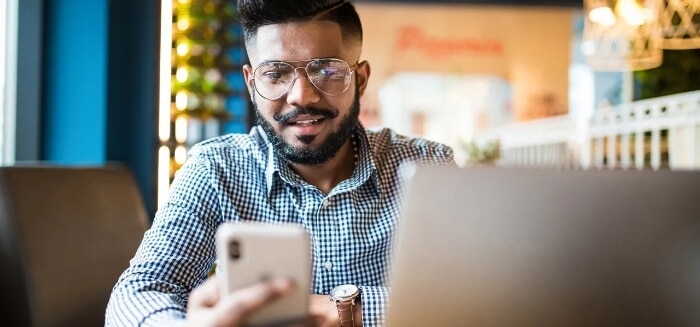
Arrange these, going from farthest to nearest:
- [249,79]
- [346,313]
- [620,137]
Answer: [620,137], [249,79], [346,313]

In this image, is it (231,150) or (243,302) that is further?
(231,150)

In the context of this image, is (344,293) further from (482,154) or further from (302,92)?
(482,154)

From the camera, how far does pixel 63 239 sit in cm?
162

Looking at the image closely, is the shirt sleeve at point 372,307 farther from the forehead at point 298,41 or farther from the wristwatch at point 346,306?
the forehead at point 298,41

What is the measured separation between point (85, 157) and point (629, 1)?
9.61 feet

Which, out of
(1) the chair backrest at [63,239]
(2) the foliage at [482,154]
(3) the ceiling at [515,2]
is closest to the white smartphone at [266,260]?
(1) the chair backrest at [63,239]

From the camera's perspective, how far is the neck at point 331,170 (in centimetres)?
144

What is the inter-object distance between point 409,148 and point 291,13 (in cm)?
40

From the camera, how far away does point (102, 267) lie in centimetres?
168

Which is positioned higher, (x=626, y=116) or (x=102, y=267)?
(x=626, y=116)

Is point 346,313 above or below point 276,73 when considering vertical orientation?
below

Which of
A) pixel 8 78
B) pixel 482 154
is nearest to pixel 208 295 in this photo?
pixel 8 78

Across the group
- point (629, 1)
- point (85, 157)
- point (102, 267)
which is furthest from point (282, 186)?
point (629, 1)

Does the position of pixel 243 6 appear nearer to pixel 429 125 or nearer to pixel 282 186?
pixel 282 186
